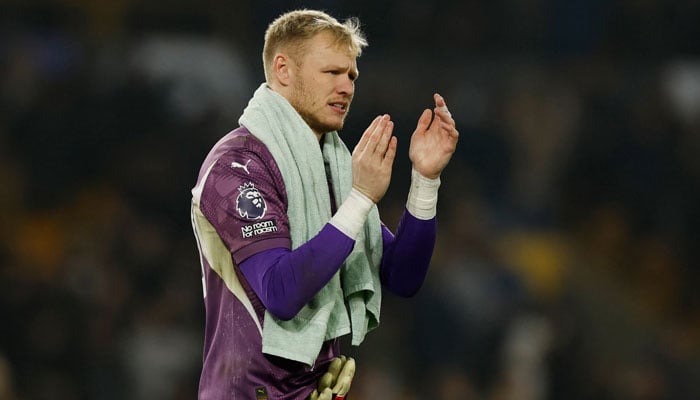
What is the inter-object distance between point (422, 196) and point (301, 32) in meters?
0.53

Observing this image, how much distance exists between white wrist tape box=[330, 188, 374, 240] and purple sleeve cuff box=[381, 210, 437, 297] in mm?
332

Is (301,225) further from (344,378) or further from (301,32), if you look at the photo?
(301,32)

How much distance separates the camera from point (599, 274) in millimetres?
7895

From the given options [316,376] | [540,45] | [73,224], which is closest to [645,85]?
[540,45]

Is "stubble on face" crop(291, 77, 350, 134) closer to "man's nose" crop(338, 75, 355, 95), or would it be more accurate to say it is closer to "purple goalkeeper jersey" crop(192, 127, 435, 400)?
"man's nose" crop(338, 75, 355, 95)

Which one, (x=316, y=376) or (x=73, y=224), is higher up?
(x=316, y=376)

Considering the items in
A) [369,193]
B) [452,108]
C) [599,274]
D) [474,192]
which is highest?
[369,193]

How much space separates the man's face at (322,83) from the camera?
2.95m

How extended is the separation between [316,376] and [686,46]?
6143mm

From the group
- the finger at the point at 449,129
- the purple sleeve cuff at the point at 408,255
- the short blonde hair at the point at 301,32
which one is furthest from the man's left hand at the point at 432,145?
the short blonde hair at the point at 301,32

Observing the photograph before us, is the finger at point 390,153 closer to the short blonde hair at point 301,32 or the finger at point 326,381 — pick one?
the short blonde hair at point 301,32

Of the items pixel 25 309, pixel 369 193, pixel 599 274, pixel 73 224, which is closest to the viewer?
pixel 369 193

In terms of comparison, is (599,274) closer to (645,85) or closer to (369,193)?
(645,85)

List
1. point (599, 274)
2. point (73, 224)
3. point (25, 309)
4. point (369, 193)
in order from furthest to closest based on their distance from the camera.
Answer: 1. point (599, 274)
2. point (73, 224)
3. point (25, 309)
4. point (369, 193)
